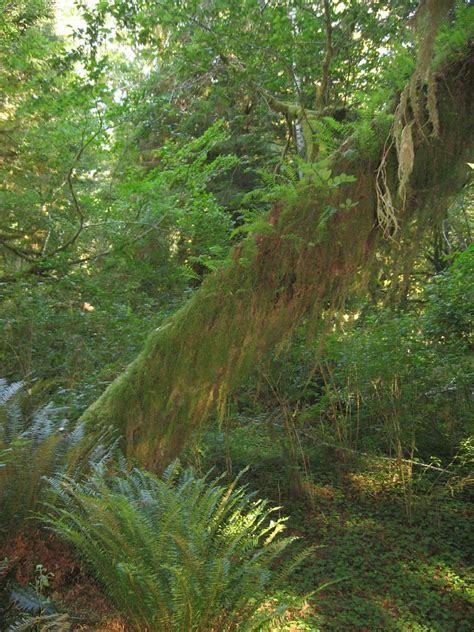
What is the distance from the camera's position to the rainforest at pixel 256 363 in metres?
2.26

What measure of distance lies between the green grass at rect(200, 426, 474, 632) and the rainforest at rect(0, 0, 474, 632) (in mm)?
A: 23

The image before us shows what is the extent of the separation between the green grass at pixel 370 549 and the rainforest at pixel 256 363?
0.02 m

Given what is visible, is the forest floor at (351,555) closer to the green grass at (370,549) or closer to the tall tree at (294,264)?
the green grass at (370,549)

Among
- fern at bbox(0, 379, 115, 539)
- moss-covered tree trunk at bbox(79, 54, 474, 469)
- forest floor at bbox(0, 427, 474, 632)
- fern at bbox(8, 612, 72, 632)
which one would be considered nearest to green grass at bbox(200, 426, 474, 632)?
forest floor at bbox(0, 427, 474, 632)

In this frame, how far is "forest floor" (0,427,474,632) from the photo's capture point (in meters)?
2.37

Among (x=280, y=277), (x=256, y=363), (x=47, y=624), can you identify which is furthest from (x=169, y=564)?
(x=280, y=277)

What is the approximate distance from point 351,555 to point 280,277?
2641 mm

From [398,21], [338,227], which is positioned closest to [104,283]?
[338,227]

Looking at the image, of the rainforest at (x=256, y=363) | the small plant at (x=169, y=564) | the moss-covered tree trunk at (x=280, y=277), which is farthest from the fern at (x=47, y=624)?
the moss-covered tree trunk at (x=280, y=277)

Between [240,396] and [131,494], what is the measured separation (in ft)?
11.2

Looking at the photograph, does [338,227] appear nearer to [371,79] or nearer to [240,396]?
[240,396]

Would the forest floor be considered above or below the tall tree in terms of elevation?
below

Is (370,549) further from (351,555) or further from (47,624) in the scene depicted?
(47,624)

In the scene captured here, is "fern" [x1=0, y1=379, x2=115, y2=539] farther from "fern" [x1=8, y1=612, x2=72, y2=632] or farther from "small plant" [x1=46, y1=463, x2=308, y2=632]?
"fern" [x1=8, y1=612, x2=72, y2=632]
